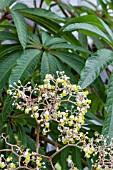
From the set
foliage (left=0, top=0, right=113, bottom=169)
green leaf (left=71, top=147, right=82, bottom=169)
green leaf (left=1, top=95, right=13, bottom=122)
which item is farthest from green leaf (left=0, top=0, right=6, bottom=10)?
green leaf (left=71, top=147, right=82, bottom=169)

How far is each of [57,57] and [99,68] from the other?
14cm

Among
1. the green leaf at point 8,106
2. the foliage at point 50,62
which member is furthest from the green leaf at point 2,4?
the green leaf at point 8,106

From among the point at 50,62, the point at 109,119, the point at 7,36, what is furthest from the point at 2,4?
the point at 109,119

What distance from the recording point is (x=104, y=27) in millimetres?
603

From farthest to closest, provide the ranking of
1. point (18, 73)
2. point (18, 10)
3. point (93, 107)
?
point (93, 107)
point (18, 10)
point (18, 73)


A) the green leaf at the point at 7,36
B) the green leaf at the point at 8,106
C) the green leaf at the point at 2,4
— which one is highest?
the green leaf at the point at 2,4

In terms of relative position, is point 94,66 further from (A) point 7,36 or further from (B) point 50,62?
(A) point 7,36

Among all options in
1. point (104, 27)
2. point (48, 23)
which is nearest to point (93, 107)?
point (48, 23)

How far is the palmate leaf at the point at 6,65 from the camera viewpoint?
646 mm

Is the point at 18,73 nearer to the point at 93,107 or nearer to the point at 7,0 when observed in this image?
the point at 7,0

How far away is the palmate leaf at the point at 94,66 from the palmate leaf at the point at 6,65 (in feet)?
0.52

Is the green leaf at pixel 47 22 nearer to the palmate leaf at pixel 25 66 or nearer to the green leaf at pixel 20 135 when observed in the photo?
the palmate leaf at pixel 25 66

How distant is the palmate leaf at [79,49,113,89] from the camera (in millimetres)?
560

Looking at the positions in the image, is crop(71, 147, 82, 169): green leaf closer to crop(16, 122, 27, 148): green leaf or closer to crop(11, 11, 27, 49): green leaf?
crop(16, 122, 27, 148): green leaf
